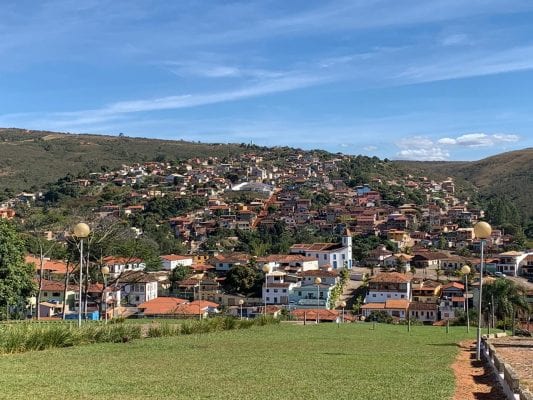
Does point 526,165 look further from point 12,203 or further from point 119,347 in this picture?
point 119,347

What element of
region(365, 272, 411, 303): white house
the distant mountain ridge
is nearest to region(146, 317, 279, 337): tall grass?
region(365, 272, 411, 303): white house

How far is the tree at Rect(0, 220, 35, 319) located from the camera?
23.0 meters

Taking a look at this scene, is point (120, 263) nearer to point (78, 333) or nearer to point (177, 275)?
point (177, 275)

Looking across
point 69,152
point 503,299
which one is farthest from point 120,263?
point 69,152

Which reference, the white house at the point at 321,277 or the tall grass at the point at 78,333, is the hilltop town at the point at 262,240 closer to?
the white house at the point at 321,277

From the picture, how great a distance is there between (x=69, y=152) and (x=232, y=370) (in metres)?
130

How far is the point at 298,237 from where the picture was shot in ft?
261

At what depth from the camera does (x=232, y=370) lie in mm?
10297

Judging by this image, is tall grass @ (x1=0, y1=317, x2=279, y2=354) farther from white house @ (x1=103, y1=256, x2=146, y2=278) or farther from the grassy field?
white house @ (x1=103, y1=256, x2=146, y2=278)

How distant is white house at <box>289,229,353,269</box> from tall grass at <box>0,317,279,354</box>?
47.3m

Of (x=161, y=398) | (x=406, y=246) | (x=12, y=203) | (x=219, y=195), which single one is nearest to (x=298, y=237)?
(x=406, y=246)

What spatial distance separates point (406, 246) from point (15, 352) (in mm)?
70771

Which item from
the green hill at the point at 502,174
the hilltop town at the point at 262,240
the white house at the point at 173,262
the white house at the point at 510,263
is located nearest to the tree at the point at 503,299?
the hilltop town at the point at 262,240

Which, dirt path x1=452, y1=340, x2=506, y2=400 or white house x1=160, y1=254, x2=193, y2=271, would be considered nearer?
dirt path x1=452, y1=340, x2=506, y2=400
